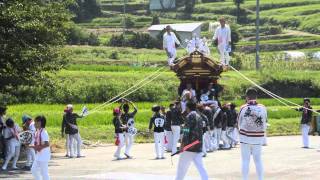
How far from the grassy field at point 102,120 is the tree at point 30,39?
426cm

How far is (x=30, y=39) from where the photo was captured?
23062mm

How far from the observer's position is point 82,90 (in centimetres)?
4209

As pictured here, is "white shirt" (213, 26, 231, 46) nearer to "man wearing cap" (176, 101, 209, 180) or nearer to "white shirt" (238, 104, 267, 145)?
"white shirt" (238, 104, 267, 145)

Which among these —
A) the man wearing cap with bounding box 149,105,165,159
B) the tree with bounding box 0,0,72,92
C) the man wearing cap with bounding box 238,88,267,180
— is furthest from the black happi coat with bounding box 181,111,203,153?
the tree with bounding box 0,0,72,92

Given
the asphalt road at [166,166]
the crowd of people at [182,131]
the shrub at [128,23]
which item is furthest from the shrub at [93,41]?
the asphalt road at [166,166]

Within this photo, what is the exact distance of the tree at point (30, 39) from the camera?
22.2 meters

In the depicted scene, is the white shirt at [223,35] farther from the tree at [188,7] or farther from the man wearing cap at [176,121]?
the tree at [188,7]

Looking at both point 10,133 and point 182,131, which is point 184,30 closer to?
point 10,133

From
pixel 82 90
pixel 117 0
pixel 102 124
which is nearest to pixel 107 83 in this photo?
pixel 82 90

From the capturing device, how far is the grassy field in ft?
95.6

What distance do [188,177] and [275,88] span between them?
35044 mm

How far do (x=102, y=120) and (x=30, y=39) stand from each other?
9847mm

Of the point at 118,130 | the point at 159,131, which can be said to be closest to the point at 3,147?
the point at 118,130

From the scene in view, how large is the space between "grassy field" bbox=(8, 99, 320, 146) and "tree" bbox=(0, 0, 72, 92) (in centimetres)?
426
